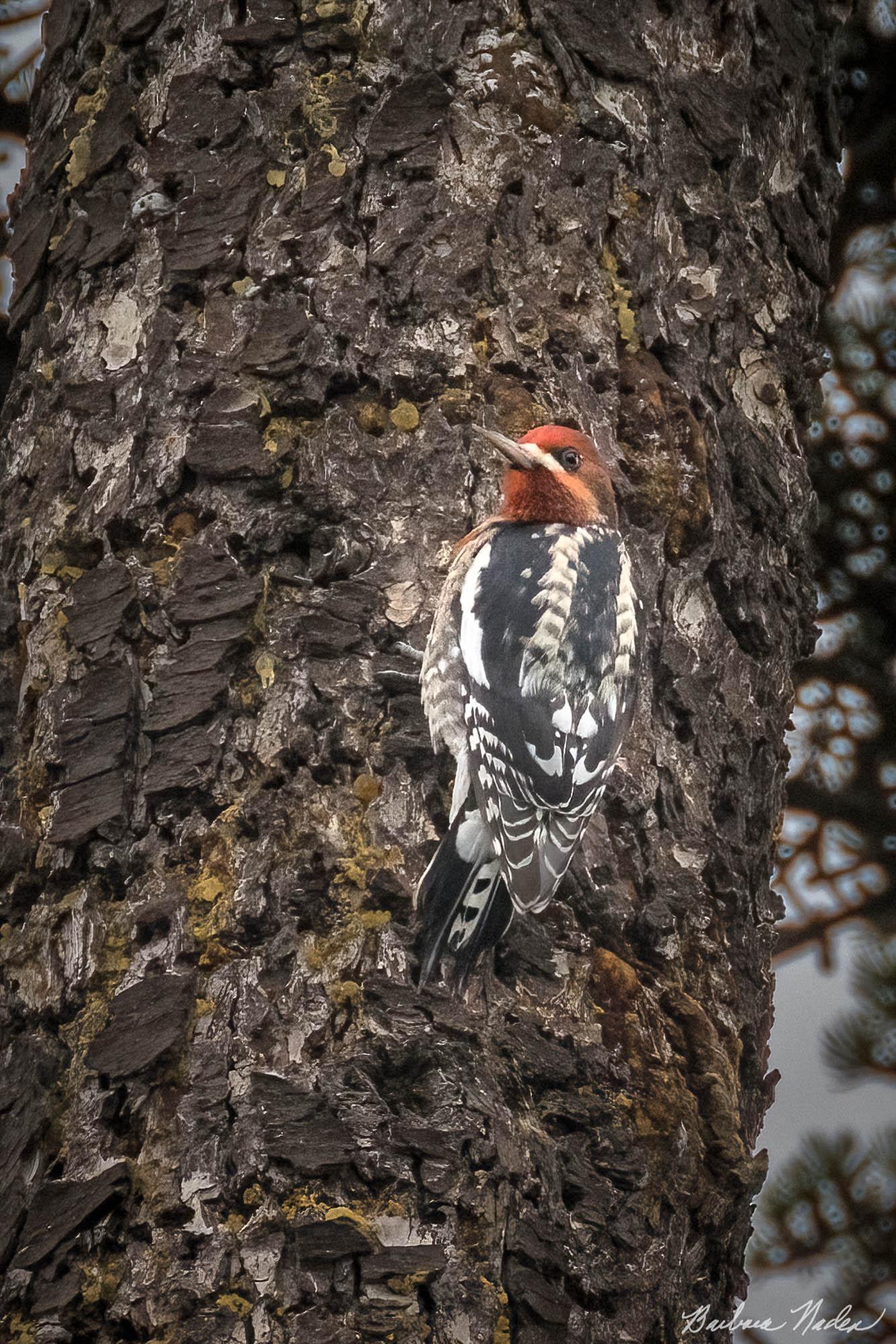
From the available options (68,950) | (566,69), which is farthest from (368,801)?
(566,69)

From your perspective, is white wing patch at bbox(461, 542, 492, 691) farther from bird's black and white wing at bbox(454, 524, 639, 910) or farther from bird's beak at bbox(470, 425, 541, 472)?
bird's beak at bbox(470, 425, 541, 472)

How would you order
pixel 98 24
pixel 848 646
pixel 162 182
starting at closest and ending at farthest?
1. pixel 162 182
2. pixel 98 24
3. pixel 848 646

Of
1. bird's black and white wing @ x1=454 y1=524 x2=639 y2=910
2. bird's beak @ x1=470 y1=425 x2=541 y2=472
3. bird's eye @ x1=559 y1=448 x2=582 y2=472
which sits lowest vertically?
bird's black and white wing @ x1=454 y1=524 x2=639 y2=910

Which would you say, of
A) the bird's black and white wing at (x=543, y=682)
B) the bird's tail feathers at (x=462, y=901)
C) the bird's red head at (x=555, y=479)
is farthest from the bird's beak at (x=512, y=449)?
the bird's tail feathers at (x=462, y=901)

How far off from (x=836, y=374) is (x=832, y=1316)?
7.05 ft

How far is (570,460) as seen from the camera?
213 centimetres

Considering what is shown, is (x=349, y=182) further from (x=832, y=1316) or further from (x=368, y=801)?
(x=832, y=1316)

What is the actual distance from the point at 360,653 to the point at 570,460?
494mm

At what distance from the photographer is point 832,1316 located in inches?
104

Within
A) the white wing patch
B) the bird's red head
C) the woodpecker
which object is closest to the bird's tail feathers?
the woodpecker

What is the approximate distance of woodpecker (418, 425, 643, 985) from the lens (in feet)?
6.27

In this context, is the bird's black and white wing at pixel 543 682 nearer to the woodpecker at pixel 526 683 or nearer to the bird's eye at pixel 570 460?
the woodpecker at pixel 526 683

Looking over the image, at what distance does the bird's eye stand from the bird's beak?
0.16ft

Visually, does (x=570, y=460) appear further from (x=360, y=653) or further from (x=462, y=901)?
(x=462, y=901)
